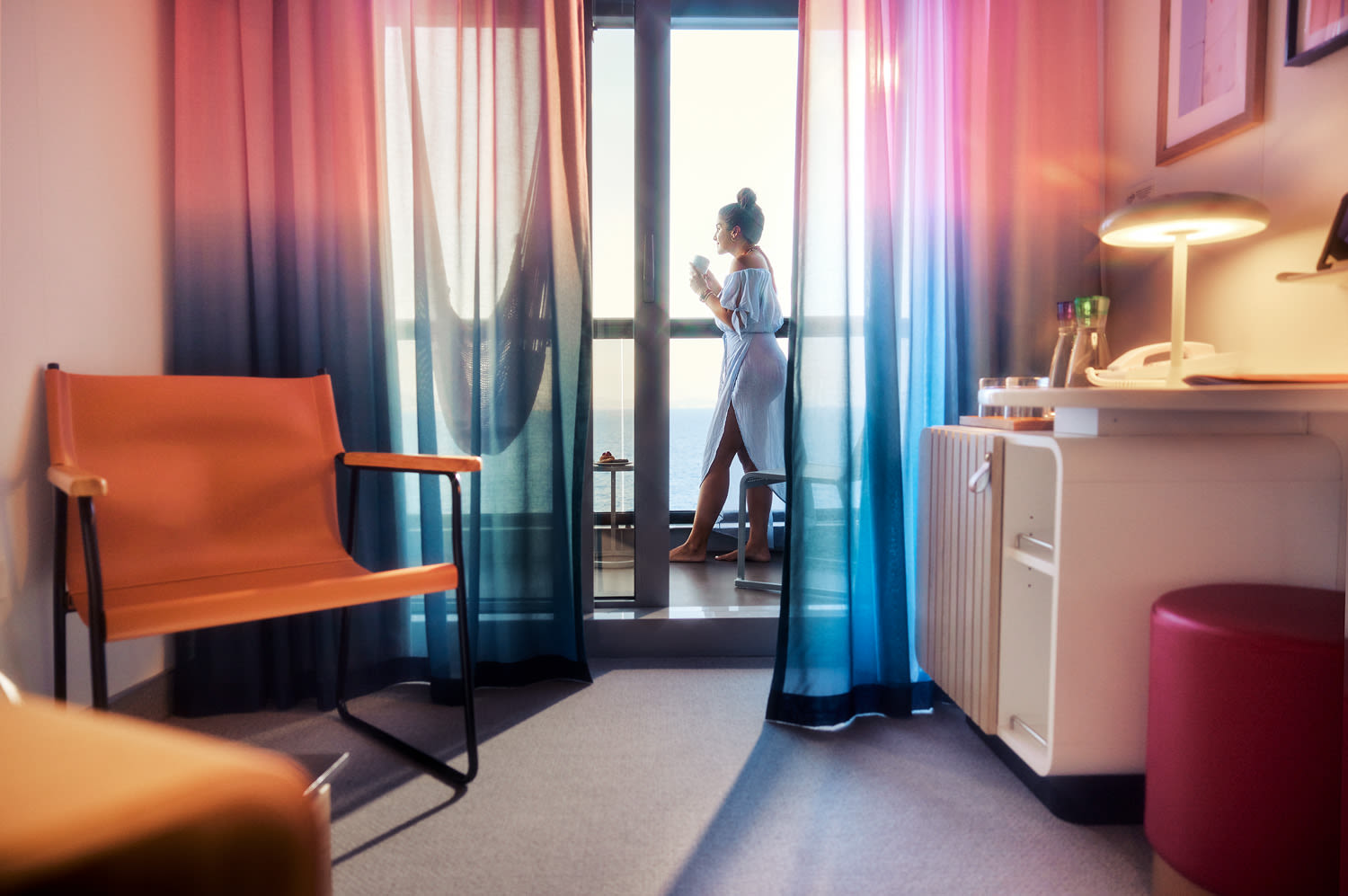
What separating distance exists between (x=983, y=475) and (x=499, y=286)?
50.1 inches

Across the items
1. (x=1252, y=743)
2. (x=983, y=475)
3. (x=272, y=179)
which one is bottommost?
(x=1252, y=743)

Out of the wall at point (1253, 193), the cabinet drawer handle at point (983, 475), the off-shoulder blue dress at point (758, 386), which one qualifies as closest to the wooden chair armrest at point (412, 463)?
the cabinet drawer handle at point (983, 475)

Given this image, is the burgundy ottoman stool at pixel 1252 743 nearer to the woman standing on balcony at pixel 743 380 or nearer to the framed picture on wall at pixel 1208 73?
the framed picture on wall at pixel 1208 73

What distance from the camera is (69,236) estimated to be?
1521 millimetres

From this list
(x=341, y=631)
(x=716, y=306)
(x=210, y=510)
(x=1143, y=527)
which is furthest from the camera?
(x=716, y=306)

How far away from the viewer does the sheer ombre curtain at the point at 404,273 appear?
5.88ft

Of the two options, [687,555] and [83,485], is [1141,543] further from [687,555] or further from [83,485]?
[687,555]

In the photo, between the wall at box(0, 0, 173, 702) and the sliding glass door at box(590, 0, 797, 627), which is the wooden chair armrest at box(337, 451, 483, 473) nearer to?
the wall at box(0, 0, 173, 702)

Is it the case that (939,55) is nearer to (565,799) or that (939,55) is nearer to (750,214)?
(750,214)

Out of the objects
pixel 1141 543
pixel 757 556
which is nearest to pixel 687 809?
pixel 1141 543

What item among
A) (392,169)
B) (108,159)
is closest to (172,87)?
(108,159)

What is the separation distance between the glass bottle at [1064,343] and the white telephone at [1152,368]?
0.28 feet

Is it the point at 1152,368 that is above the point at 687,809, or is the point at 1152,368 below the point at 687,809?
above

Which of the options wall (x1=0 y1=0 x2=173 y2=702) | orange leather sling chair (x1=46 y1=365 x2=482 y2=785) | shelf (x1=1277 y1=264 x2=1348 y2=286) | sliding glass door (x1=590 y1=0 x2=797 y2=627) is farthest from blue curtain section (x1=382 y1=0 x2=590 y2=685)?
shelf (x1=1277 y1=264 x2=1348 y2=286)
